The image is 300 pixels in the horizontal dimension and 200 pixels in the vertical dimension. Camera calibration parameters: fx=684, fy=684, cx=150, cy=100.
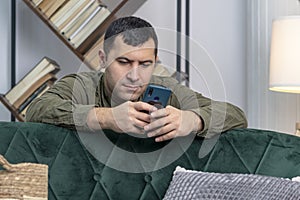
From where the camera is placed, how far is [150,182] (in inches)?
75.5

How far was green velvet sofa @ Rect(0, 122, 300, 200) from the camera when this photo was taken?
1898mm

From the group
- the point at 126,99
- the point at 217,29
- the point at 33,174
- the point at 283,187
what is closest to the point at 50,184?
the point at 33,174

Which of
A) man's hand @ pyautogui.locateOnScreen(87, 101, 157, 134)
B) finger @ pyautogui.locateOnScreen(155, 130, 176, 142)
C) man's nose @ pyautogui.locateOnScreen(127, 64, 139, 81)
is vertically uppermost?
man's nose @ pyautogui.locateOnScreen(127, 64, 139, 81)

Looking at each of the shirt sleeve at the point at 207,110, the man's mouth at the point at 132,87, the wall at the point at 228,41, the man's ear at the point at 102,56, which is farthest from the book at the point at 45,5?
the man's mouth at the point at 132,87

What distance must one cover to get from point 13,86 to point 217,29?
1.01 metres

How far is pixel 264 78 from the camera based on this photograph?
126 inches

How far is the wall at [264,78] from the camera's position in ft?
10.4

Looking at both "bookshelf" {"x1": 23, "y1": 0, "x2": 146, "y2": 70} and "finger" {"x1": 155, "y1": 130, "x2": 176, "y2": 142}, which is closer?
"finger" {"x1": 155, "y1": 130, "x2": 176, "y2": 142}

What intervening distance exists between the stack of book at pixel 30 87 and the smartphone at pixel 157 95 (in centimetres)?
129

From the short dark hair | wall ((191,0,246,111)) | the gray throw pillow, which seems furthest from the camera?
wall ((191,0,246,111))

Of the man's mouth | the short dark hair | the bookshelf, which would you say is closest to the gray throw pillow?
the man's mouth

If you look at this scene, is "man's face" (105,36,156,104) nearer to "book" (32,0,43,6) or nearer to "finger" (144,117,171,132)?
"finger" (144,117,171,132)

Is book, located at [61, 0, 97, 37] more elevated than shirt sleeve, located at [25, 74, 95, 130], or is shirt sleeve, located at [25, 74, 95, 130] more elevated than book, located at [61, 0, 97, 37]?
shirt sleeve, located at [25, 74, 95, 130]

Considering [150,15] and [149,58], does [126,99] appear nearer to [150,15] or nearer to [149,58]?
[149,58]
